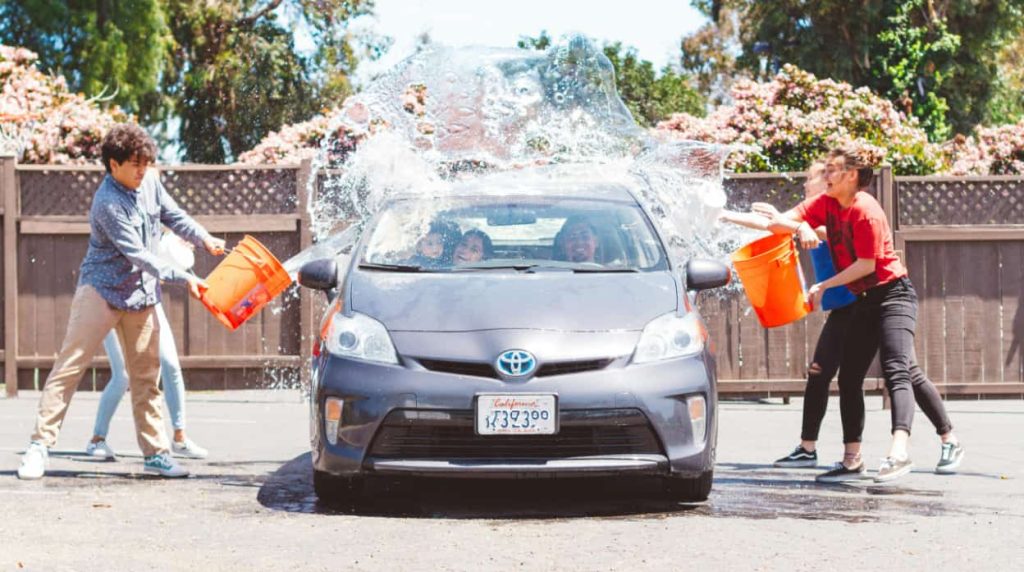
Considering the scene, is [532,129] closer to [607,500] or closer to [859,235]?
[859,235]

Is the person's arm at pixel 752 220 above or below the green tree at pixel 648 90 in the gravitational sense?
below

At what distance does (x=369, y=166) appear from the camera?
12438mm

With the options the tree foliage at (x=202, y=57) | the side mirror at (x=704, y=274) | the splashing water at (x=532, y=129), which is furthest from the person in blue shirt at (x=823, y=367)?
the tree foliage at (x=202, y=57)

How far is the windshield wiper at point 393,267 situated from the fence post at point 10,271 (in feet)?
20.6

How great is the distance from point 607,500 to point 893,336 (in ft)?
6.23

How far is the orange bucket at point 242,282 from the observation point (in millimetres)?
8211

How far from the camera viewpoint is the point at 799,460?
8789 millimetres

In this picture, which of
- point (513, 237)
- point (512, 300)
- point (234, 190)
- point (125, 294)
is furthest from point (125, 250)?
point (234, 190)

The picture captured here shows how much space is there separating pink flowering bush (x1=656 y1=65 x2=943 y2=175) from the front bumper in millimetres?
7830

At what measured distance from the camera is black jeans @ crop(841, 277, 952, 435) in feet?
27.0

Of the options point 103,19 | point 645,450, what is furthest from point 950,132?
point 645,450

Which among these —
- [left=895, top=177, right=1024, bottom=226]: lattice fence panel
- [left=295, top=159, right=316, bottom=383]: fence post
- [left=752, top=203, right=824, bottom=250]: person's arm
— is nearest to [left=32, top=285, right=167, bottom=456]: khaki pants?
[left=752, top=203, right=824, bottom=250]: person's arm

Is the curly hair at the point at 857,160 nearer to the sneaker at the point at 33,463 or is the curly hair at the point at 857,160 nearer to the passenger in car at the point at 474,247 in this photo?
the passenger in car at the point at 474,247

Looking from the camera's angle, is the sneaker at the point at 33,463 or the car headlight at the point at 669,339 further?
the sneaker at the point at 33,463
